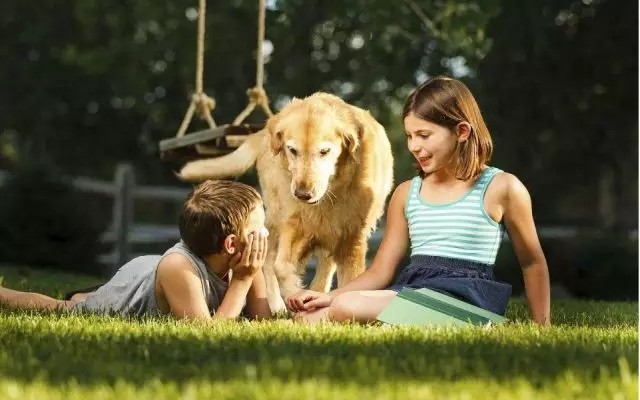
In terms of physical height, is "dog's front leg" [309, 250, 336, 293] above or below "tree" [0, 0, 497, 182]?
below

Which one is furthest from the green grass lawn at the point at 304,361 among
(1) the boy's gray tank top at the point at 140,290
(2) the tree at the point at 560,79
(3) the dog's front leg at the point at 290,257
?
(2) the tree at the point at 560,79

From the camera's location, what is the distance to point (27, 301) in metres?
5.96

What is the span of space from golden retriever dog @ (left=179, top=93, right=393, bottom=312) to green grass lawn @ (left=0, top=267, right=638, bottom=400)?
130 centimetres

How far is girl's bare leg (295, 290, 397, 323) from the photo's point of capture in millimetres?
5242

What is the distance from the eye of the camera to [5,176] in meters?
14.4

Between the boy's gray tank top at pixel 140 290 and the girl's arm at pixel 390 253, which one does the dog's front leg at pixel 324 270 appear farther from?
the boy's gray tank top at pixel 140 290

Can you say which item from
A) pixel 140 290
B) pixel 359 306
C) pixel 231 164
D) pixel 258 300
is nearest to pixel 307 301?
pixel 359 306

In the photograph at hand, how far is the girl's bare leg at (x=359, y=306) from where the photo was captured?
524cm

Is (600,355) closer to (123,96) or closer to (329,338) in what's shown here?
(329,338)

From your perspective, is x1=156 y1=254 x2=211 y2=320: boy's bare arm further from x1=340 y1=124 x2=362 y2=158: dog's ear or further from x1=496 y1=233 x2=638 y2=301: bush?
x1=496 y1=233 x2=638 y2=301: bush

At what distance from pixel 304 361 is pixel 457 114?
2019 millimetres

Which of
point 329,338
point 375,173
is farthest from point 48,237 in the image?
point 329,338

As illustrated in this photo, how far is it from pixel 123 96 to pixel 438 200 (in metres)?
23.0

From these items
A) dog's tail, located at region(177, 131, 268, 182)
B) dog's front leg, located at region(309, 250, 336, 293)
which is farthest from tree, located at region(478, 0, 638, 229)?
dog's front leg, located at region(309, 250, 336, 293)
